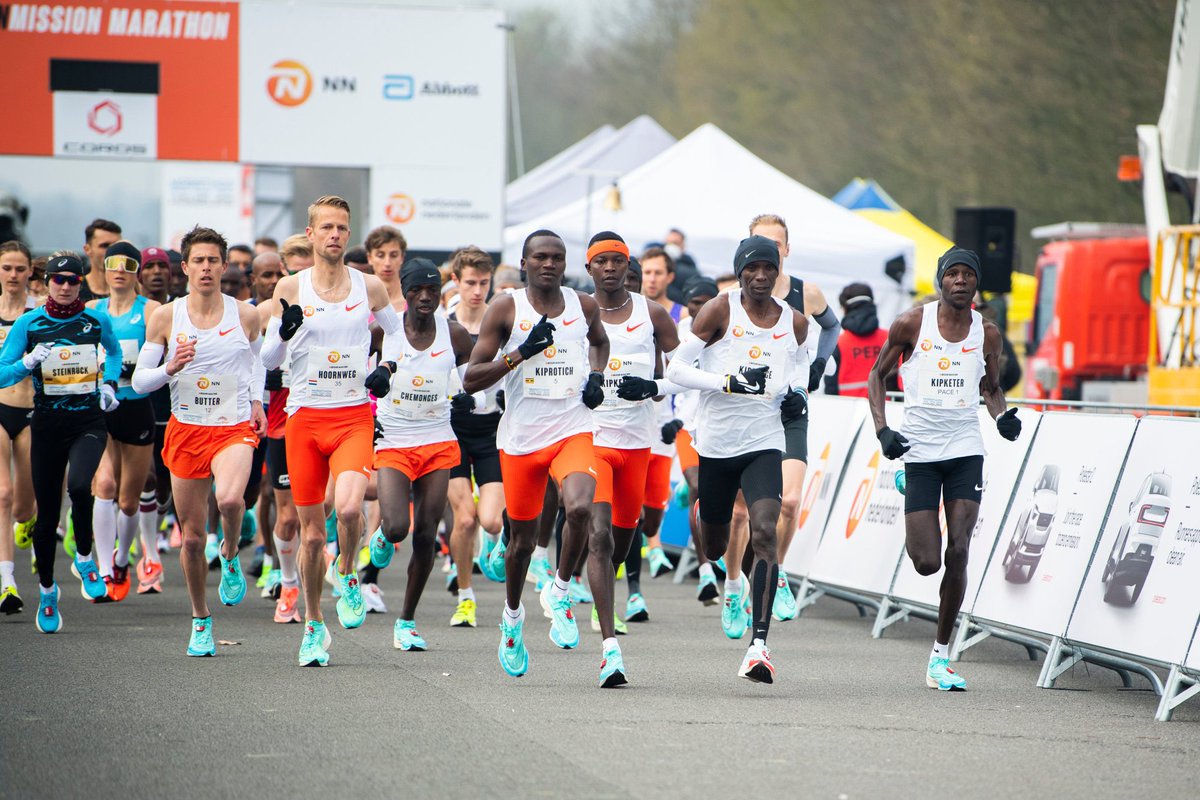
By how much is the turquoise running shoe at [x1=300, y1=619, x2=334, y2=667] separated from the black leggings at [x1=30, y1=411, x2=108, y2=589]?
2.11 m

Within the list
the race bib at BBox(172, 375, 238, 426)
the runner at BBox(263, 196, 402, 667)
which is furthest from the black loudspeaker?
the runner at BBox(263, 196, 402, 667)

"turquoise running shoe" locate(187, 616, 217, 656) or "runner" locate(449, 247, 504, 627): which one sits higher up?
"runner" locate(449, 247, 504, 627)

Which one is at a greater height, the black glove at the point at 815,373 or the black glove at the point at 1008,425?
the black glove at the point at 815,373

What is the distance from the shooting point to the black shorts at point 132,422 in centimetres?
1173

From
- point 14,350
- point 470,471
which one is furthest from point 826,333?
point 14,350

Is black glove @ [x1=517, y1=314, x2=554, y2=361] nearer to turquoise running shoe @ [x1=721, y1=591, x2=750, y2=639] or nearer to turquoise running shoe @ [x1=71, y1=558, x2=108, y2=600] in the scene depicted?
turquoise running shoe @ [x1=721, y1=591, x2=750, y2=639]

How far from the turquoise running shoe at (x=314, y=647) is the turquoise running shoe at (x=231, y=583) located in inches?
88.0

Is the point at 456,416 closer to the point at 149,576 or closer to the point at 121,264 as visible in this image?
the point at 121,264

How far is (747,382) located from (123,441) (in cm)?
473

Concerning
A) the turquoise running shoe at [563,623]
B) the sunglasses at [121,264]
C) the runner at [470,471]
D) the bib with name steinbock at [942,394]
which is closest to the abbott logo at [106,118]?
the sunglasses at [121,264]

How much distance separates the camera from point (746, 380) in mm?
9039

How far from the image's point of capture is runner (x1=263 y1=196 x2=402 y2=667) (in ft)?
30.5

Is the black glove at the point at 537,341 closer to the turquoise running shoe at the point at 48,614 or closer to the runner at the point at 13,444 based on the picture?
the turquoise running shoe at the point at 48,614

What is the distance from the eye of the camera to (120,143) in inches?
845
